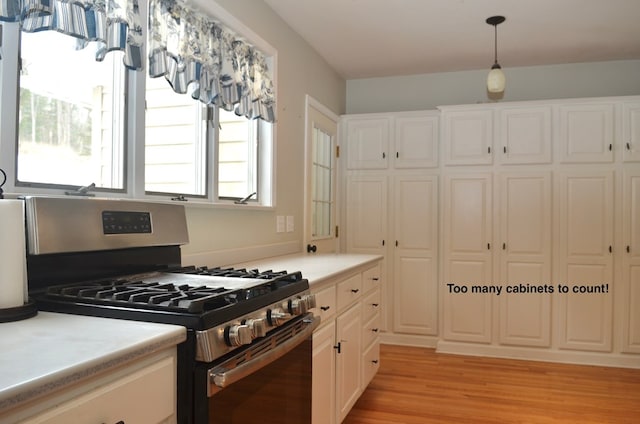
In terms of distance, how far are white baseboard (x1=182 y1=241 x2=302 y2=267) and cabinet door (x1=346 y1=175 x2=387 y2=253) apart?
3.59ft

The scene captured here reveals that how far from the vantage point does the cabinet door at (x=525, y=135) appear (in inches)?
152

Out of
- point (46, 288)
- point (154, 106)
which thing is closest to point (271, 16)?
point (154, 106)

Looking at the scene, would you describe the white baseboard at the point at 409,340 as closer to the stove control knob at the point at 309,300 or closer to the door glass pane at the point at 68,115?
the stove control knob at the point at 309,300

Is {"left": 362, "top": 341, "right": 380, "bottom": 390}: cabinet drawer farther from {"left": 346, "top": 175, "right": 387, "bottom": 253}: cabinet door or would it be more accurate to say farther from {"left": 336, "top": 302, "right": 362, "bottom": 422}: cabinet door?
{"left": 346, "top": 175, "right": 387, "bottom": 253}: cabinet door

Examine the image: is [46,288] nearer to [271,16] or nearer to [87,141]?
[87,141]

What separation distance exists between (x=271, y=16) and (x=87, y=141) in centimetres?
166

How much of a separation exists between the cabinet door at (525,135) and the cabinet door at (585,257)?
28cm

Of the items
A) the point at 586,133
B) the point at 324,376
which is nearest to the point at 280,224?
the point at 324,376

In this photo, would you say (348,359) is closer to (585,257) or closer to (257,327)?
(257,327)

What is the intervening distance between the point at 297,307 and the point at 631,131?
132 inches

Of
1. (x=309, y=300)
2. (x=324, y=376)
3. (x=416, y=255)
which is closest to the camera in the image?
(x=309, y=300)

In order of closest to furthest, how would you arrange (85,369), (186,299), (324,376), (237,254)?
(85,369) → (186,299) → (324,376) → (237,254)

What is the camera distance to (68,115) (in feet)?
5.69

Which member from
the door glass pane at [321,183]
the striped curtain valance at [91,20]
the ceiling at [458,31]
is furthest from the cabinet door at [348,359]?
the ceiling at [458,31]
